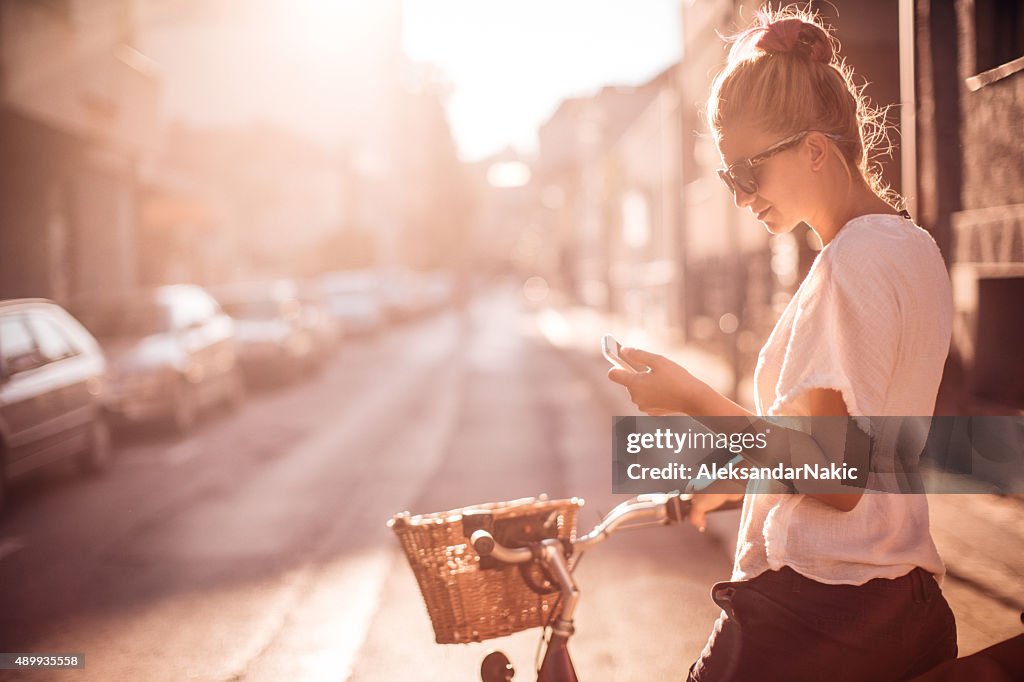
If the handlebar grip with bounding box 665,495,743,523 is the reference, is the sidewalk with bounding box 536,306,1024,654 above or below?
below

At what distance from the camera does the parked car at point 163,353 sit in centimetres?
1206

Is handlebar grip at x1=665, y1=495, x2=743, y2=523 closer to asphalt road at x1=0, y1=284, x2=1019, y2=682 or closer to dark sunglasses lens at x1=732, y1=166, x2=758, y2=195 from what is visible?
dark sunglasses lens at x1=732, y1=166, x2=758, y2=195

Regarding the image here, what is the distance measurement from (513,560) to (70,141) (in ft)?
64.6

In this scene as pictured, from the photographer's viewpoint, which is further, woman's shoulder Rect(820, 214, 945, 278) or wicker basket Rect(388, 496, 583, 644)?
wicker basket Rect(388, 496, 583, 644)

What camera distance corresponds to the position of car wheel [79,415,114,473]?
32.0 feet

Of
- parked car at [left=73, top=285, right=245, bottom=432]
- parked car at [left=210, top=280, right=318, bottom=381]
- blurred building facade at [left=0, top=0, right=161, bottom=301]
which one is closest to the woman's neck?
parked car at [left=73, top=285, right=245, bottom=432]

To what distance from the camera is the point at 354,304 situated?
30.5 m

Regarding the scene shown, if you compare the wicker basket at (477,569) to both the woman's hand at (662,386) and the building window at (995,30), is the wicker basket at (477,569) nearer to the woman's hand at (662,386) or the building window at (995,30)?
the woman's hand at (662,386)

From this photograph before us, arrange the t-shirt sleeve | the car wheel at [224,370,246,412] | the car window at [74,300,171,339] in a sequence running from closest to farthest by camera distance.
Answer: the t-shirt sleeve, the car window at [74,300,171,339], the car wheel at [224,370,246,412]

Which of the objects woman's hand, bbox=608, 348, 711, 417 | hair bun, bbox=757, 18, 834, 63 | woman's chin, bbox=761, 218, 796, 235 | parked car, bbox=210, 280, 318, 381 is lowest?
parked car, bbox=210, 280, 318, 381

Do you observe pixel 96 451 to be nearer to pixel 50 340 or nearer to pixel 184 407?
pixel 50 340

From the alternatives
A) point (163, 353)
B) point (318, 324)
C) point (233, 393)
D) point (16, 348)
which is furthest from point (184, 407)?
point (318, 324)

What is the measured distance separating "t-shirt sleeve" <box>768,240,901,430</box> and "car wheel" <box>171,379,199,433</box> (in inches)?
456

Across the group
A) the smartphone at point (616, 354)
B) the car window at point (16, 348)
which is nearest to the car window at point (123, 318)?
the car window at point (16, 348)
